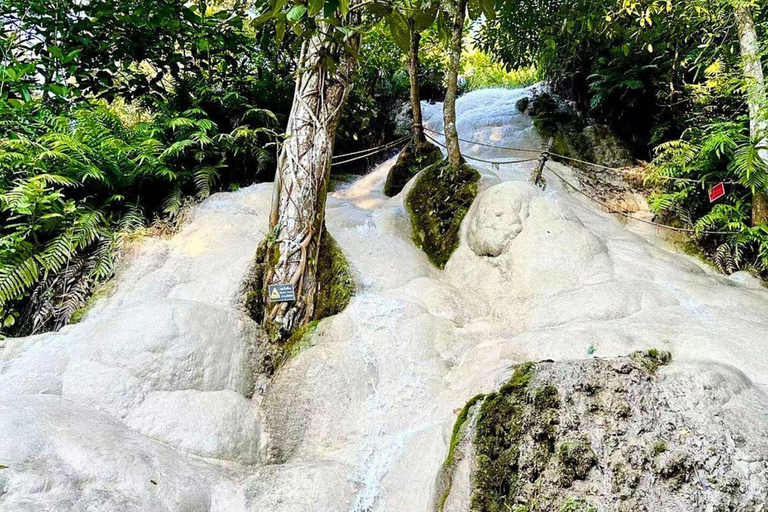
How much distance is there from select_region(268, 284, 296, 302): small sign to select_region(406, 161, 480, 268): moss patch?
1.60 metres

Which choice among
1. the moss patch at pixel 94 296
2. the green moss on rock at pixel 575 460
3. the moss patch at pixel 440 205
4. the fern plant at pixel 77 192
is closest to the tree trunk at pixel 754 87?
the moss patch at pixel 440 205

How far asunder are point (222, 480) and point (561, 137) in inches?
277

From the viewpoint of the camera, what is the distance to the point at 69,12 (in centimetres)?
495

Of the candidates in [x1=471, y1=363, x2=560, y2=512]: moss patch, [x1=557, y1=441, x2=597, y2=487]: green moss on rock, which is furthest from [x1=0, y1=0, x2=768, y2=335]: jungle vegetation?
[x1=557, y1=441, x2=597, y2=487]: green moss on rock

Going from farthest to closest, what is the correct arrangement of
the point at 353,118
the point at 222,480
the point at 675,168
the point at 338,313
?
the point at 353,118 < the point at 675,168 < the point at 338,313 < the point at 222,480

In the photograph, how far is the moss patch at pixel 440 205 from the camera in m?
4.56

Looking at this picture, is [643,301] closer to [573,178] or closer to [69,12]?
[573,178]

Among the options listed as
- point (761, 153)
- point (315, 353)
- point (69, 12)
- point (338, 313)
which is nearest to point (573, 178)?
point (761, 153)

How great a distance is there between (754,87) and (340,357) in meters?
4.31

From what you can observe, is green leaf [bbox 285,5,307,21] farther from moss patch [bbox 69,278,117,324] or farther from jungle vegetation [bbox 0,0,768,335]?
moss patch [bbox 69,278,117,324]

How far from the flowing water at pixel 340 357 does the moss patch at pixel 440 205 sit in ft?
0.58

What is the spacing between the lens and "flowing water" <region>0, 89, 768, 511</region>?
2.03 metres

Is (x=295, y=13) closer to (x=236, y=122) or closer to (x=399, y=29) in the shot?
(x=399, y=29)

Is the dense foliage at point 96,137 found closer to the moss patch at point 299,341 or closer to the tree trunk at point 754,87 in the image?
the moss patch at point 299,341
